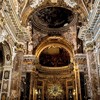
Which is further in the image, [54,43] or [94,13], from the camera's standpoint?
[54,43]

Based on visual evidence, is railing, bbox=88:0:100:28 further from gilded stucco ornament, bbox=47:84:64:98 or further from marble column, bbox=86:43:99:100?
gilded stucco ornament, bbox=47:84:64:98

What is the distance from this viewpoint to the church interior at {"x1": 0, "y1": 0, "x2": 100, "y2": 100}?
9.33m

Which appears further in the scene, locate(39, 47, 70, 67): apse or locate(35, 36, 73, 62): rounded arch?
locate(39, 47, 70, 67): apse

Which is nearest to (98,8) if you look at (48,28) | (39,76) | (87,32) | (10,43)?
(87,32)

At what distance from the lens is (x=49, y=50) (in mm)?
24000

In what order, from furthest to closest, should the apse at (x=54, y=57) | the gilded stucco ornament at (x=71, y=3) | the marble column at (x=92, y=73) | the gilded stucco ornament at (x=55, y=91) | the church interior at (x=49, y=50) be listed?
1. the apse at (x=54, y=57)
2. the gilded stucco ornament at (x=55, y=91)
3. the gilded stucco ornament at (x=71, y=3)
4. the church interior at (x=49, y=50)
5. the marble column at (x=92, y=73)

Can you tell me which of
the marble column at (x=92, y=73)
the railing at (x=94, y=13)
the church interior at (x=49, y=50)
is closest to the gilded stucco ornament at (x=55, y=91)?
the church interior at (x=49, y=50)

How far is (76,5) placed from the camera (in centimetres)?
1165

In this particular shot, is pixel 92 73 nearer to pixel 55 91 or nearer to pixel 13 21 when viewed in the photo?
pixel 13 21

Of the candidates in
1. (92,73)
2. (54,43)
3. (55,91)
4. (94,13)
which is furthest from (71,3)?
Answer: (55,91)

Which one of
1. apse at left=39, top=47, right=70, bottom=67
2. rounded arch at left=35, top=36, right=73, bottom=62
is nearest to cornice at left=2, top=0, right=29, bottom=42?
rounded arch at left=35, top=36, right=73, bottom=62

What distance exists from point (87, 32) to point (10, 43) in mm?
4790

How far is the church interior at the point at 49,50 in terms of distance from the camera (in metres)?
9.33

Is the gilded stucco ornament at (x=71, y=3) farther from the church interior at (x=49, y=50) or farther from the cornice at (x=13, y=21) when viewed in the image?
the cornice at (x=13, y=21)
